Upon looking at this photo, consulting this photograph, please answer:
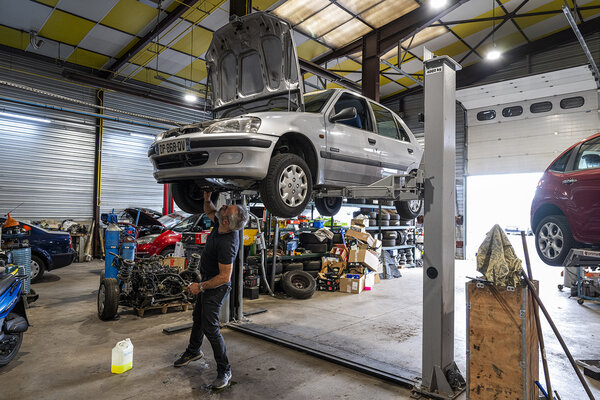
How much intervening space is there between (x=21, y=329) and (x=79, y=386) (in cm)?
88

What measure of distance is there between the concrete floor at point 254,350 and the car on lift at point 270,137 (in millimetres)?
1461

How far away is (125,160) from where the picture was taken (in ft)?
37.7

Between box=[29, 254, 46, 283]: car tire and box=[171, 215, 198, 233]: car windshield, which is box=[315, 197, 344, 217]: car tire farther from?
box=[29, 254, 46, 283]: car tire

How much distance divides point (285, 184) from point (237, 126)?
0.64m

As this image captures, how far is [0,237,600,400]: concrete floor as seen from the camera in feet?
9.82

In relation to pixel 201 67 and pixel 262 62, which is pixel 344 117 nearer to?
pixel 262 62

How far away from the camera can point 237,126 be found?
3.17 metres

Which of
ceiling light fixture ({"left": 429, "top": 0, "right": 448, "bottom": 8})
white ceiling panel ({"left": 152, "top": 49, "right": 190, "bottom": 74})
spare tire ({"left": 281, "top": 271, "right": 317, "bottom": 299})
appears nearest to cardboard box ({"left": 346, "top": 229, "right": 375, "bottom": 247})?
spare tire ({"left": 281, "top": 271, "right": 317, "bottom": 299})

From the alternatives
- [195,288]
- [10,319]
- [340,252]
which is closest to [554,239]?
[340,252]

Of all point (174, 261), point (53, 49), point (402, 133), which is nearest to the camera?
point (402, 133)

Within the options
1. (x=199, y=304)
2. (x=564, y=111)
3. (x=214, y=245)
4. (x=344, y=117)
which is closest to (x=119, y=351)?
(x=199, y=304)

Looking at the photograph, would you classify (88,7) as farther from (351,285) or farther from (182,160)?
(351,285)

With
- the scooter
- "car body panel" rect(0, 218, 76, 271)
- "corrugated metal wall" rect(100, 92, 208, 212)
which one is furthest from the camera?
"corrugated metal wall" rect(100, 92, 208, 212)

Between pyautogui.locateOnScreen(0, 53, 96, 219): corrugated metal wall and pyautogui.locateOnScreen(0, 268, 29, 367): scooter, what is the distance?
7.54 m
